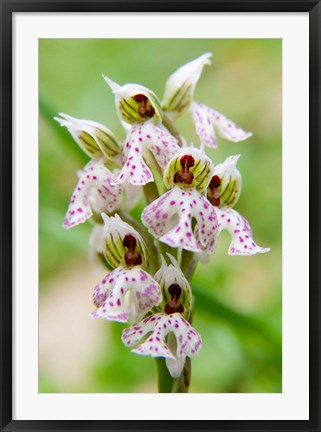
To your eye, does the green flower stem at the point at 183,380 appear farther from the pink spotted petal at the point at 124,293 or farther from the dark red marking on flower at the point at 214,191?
the dark red marking on flower at the point at 214,191

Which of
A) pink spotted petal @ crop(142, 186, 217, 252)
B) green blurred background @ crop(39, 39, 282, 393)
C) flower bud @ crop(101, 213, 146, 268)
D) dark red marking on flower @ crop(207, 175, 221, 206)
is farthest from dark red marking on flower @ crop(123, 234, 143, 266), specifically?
green blurred background @ crop(39, 39, 282, 393)

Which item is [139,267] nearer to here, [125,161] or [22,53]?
[125,161]

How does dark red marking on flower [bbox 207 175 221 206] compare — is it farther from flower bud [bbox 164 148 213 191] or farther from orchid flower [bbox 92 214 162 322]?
orchid flower [bbox 92 214 162 322]

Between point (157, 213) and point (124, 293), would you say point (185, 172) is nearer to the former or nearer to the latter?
point (157, 213)

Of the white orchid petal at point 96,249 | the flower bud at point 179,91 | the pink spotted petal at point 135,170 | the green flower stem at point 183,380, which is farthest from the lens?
the white orchid petal at point 96,249

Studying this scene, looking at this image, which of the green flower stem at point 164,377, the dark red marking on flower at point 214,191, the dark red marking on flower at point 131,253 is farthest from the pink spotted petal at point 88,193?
the green flower stem at point 164,377

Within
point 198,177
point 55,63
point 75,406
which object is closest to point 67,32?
point 198,177
